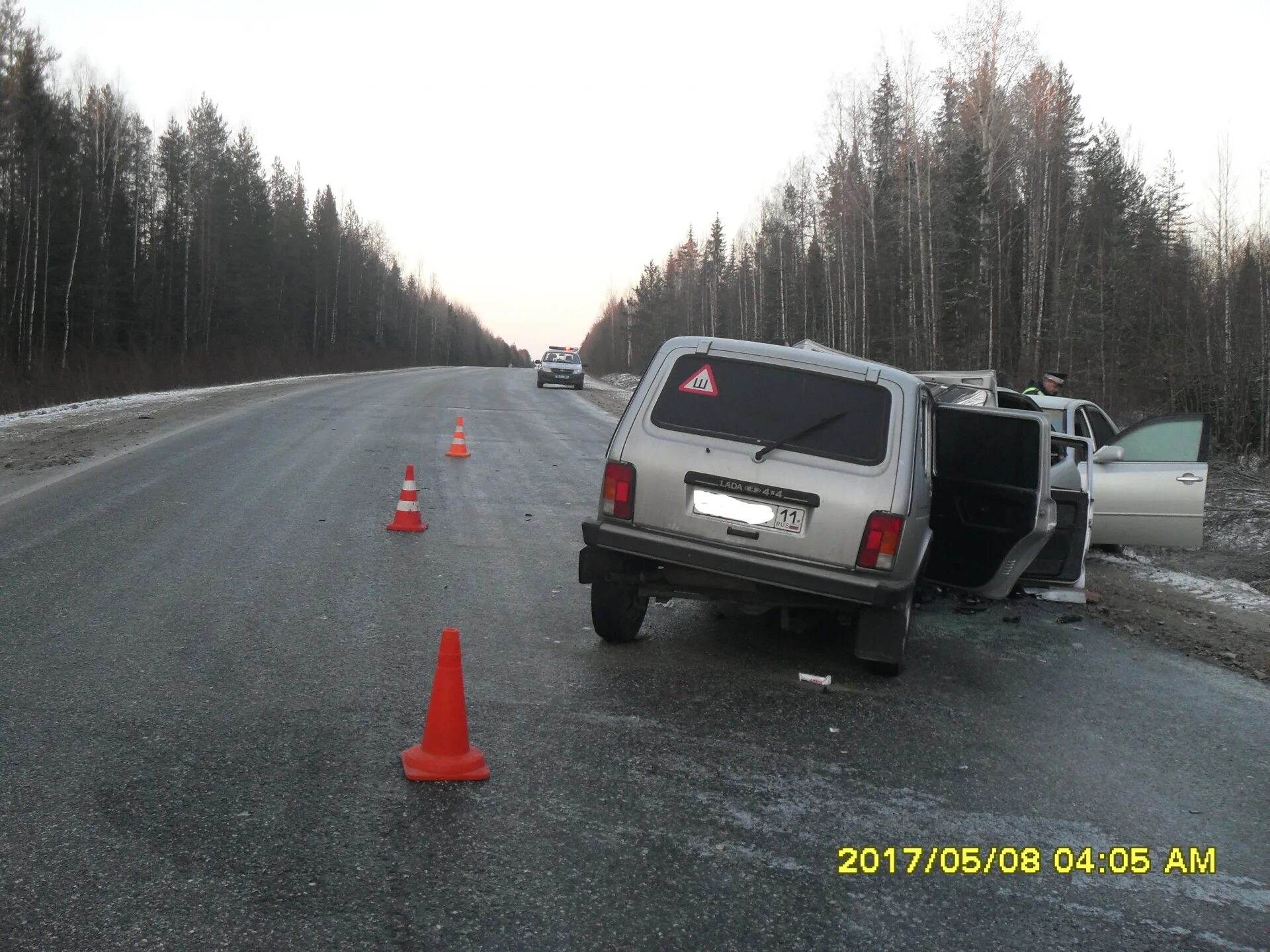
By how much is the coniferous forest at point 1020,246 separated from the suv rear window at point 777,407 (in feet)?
59.3

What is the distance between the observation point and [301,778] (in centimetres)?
373

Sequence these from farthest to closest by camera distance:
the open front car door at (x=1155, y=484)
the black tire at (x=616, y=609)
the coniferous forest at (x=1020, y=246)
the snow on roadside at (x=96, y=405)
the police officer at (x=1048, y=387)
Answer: the coniferous forest at (x=1020, y=246), the snow on roadside at (x=96, y=405), the police officer at (x=1048, y=387), the open front car door at (x=1155, y=484), the black tire at (x=616, y=609)

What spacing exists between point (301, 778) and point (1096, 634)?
578 centimetres

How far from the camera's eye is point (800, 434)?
5359 mm

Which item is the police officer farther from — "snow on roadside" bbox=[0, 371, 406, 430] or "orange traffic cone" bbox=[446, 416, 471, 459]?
"snow on roadside" bbox=[0, 371, 406, 430]

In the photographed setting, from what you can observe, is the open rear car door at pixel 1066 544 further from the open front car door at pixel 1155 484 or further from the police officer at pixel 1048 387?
the police officer at pixel 1048 387

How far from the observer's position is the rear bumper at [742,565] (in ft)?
16.6

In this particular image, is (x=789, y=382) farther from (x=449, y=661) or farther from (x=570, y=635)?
(x=449, y=661)

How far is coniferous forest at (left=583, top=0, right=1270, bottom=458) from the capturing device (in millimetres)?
25156

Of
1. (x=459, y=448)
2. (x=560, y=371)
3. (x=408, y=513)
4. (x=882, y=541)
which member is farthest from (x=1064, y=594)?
(x=560, y=371)

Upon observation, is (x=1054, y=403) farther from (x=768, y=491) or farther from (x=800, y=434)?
(x=768, y=491)

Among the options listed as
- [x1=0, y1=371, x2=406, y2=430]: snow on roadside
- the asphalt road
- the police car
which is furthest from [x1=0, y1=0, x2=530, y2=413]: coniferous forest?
the asphalt road

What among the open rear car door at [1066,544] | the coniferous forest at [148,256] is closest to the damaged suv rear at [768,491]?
the open rear car door at [1066,544]

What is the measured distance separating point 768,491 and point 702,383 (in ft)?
2.55
